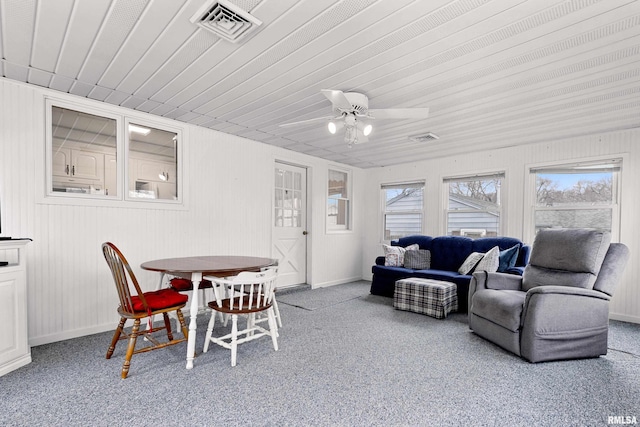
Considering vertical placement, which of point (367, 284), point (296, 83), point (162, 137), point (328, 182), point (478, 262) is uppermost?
point (296, 83)

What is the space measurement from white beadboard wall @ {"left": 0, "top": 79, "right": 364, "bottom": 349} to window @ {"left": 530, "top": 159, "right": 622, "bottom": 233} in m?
3.77

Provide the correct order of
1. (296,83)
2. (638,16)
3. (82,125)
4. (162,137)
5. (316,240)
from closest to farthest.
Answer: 1. (638,16)
2. (296,83)
3. (82,125)
4. (162,137)
5. (316,240)

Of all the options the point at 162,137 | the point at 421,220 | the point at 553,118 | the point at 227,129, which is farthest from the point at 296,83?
the point at 421,220

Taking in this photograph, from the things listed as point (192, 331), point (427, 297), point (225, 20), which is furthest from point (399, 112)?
point (192, 331)

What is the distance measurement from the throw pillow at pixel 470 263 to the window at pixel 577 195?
1.03 metres

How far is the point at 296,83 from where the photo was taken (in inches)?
109

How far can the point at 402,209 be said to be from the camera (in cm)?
612

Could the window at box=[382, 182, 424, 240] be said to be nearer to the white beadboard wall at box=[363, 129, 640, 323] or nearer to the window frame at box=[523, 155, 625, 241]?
A: the white beadboard wall at box=[363, 129, 640, 323]

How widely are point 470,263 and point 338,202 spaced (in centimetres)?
263

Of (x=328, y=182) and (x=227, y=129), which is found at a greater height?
(x=227, y=129)

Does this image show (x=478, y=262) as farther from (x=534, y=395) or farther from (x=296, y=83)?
(x=296, y=83)

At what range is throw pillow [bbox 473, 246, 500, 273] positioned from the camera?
4016mm

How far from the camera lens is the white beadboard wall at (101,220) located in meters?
2.79

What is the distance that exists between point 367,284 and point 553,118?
12.6 feet
